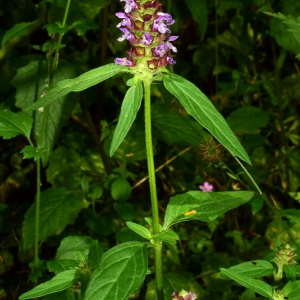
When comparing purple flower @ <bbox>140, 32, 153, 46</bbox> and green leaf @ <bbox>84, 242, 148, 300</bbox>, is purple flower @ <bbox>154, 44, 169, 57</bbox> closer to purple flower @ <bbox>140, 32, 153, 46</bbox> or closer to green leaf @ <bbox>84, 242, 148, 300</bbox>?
purple flower @ <bbox>140, 32, 153, 46</bbox>

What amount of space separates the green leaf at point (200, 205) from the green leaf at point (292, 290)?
24 cm

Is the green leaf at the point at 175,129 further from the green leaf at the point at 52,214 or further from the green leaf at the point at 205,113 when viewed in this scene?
the green leaf at the point at 205,113

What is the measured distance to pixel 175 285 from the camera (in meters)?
2.08

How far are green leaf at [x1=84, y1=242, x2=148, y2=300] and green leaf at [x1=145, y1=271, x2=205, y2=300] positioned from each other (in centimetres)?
86

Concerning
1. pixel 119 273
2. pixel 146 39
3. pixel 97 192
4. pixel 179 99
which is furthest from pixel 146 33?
pixel 97 192

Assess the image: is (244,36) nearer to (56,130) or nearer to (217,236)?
(217,236)

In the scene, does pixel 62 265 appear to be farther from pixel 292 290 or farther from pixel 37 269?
pixel 292 290

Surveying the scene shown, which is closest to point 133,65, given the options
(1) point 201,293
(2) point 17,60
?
(1) point 201,293

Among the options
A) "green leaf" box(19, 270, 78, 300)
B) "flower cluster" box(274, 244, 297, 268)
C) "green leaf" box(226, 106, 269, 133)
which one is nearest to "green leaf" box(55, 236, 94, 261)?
"green leaf" box(19, 270, 78, 300)

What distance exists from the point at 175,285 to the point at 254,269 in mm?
693

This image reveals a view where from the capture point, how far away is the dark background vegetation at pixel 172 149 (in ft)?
7.54

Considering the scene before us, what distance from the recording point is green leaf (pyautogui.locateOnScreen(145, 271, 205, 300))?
203 centimetres

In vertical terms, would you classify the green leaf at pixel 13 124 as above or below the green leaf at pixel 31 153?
above

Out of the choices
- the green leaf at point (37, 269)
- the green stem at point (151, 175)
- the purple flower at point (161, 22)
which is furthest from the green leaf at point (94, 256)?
the purple flower at point (161, 22)
